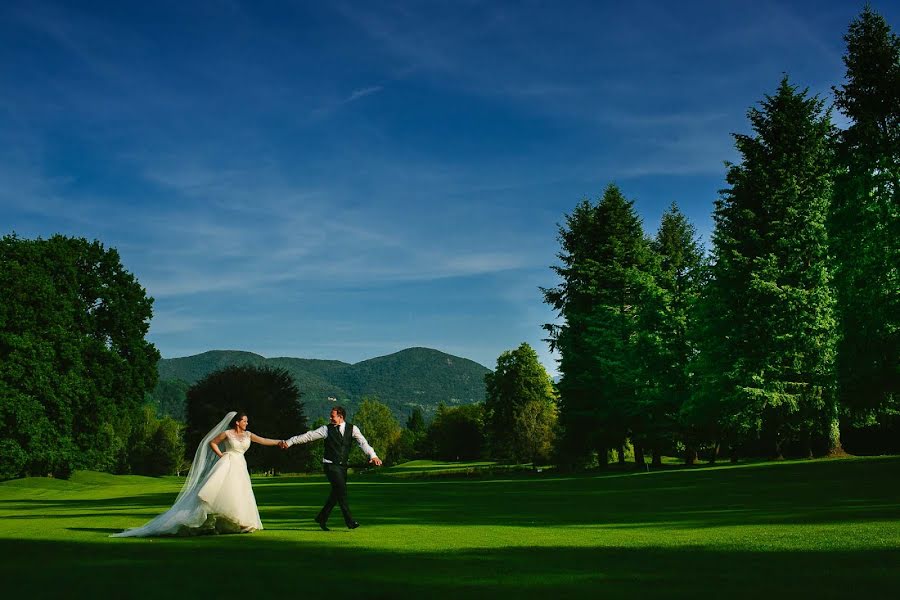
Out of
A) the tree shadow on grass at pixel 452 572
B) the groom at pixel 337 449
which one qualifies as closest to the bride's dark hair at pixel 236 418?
the groom at pixel 337 449

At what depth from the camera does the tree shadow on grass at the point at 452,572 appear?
338 inches

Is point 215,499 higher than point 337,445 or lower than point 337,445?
lower

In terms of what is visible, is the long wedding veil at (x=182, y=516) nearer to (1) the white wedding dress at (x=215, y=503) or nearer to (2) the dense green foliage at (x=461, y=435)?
(1) the white wedding dress at (x=215, y=503)

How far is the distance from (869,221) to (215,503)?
3019 cm

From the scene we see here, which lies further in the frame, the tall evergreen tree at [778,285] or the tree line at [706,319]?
the tall evergreen tree at [778,285]

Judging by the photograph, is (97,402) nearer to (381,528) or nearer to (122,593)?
(381,528)

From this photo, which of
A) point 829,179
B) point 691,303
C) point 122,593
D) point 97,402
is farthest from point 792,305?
point 97,402

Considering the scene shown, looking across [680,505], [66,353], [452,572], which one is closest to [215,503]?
[452,572]

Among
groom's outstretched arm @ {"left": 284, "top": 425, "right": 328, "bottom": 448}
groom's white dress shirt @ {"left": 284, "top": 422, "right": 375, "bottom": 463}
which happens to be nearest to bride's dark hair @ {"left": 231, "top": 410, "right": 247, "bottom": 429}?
groom's outstretched arm @ {"left": 284, "top": 425, "right": 328, "bottom": 448}

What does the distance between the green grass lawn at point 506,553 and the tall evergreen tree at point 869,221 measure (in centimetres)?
1178

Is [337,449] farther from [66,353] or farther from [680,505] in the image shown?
[66,353]

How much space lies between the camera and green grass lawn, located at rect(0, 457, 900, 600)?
8.84m

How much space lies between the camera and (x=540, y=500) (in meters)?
28.2

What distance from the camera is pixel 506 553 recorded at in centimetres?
1231
